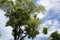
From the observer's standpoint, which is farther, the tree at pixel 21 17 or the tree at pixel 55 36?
the tree at pixel 55 36

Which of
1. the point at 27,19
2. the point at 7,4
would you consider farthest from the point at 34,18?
the point at 7,4

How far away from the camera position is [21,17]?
34906 mm

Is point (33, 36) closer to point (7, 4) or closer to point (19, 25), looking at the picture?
point (19, 25)

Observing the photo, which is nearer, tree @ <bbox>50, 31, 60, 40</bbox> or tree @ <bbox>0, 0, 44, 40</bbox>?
tree @ <bbox>0, 0, 44, 40</bbox>

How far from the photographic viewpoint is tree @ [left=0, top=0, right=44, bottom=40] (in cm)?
3494

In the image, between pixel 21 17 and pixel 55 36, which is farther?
pixel 55 36

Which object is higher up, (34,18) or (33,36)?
(34,18)

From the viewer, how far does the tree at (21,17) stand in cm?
3494

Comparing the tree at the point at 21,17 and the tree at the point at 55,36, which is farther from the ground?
the tree at the point at 55,36

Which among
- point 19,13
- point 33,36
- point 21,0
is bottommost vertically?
point 33,36

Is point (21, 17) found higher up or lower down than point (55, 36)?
lower down

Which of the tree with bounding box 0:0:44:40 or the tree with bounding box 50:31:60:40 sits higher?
the tree with bounding box 50:31:60:40

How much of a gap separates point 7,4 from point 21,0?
2013mm

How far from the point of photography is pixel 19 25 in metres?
35.2
